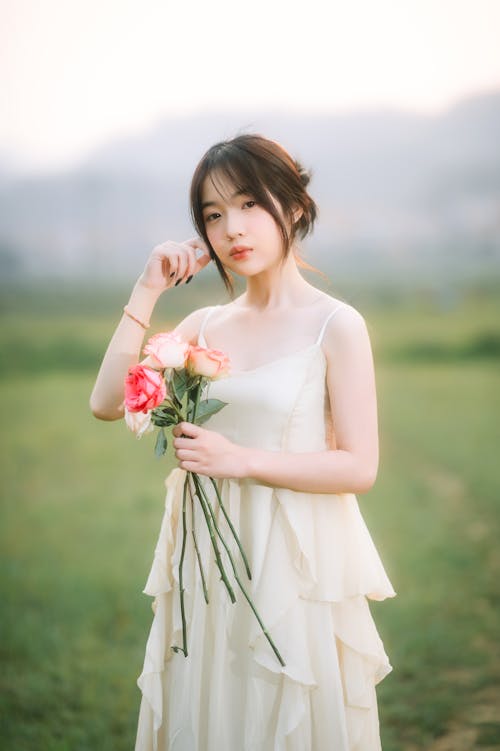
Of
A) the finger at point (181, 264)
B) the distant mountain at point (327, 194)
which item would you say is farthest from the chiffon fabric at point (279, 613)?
the distant mountain at point (327, 194)

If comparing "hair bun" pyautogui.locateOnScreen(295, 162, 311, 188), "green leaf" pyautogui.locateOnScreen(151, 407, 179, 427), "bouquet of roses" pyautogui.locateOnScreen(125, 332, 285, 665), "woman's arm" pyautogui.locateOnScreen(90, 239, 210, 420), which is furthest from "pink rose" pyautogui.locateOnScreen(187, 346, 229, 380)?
"hair bun" pyautogui.locateOnScreen(295, 162, 311, 188)

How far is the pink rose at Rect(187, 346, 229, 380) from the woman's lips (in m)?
0.29

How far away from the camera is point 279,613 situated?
1614 mm

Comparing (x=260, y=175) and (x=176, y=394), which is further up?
(x=260, y=175)

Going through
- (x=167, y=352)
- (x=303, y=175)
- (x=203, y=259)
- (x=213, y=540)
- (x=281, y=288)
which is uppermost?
(x=303, y=175)

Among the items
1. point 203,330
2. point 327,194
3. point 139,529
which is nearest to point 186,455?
point 203,330

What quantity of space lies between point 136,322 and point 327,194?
29.3 feet

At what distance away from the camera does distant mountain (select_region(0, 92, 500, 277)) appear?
372 inches

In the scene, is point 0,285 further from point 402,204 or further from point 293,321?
point 293,321

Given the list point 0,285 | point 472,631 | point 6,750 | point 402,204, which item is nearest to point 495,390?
point 402,204

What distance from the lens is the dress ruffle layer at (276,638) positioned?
1629 millimetres

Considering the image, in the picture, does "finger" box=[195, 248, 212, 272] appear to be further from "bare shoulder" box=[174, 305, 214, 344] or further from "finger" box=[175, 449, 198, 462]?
"finger" box=[175, 449, 198, 462]

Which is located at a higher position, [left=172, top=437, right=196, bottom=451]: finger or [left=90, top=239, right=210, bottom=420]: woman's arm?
[left=90, top=239, right=210, bottom=420]: woman's arm

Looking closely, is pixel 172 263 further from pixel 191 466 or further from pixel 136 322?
pixel 191 466
